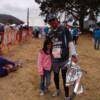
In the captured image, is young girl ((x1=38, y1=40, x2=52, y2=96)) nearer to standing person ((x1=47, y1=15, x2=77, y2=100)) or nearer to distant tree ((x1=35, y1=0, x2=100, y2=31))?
standing person ((x1=47, y1=15, x2=77, y2=100))

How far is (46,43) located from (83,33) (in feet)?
138

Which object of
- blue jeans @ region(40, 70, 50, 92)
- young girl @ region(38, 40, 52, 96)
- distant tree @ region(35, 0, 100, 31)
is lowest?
blue jeans @ region(40, 70, 50, 92)

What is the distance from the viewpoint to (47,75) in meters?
9.51

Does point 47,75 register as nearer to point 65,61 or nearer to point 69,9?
point 65,61

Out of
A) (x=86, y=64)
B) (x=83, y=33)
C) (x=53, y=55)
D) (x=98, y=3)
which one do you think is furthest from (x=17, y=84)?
(x=83, y=33)

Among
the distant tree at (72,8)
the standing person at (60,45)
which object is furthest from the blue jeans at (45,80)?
the distant tree at (72,8)

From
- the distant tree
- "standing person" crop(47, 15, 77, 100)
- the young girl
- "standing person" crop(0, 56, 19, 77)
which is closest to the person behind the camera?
"standing person" crop(47, 15, 77, 100)

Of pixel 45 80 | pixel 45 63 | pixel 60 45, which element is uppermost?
pixel 60 45

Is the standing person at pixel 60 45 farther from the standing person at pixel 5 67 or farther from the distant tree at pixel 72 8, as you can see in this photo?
the distant tree at pixel 72 8

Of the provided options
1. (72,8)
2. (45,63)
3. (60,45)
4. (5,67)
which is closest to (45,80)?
(45,63)

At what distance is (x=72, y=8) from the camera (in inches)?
2023

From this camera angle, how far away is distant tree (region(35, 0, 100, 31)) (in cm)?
4745

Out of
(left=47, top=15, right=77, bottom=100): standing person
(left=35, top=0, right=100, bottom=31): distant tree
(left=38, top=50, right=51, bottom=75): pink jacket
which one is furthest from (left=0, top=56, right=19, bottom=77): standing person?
(left=35, top=0, right=100, bottom=31): distant tree

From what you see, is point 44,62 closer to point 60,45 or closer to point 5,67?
point 60,45
